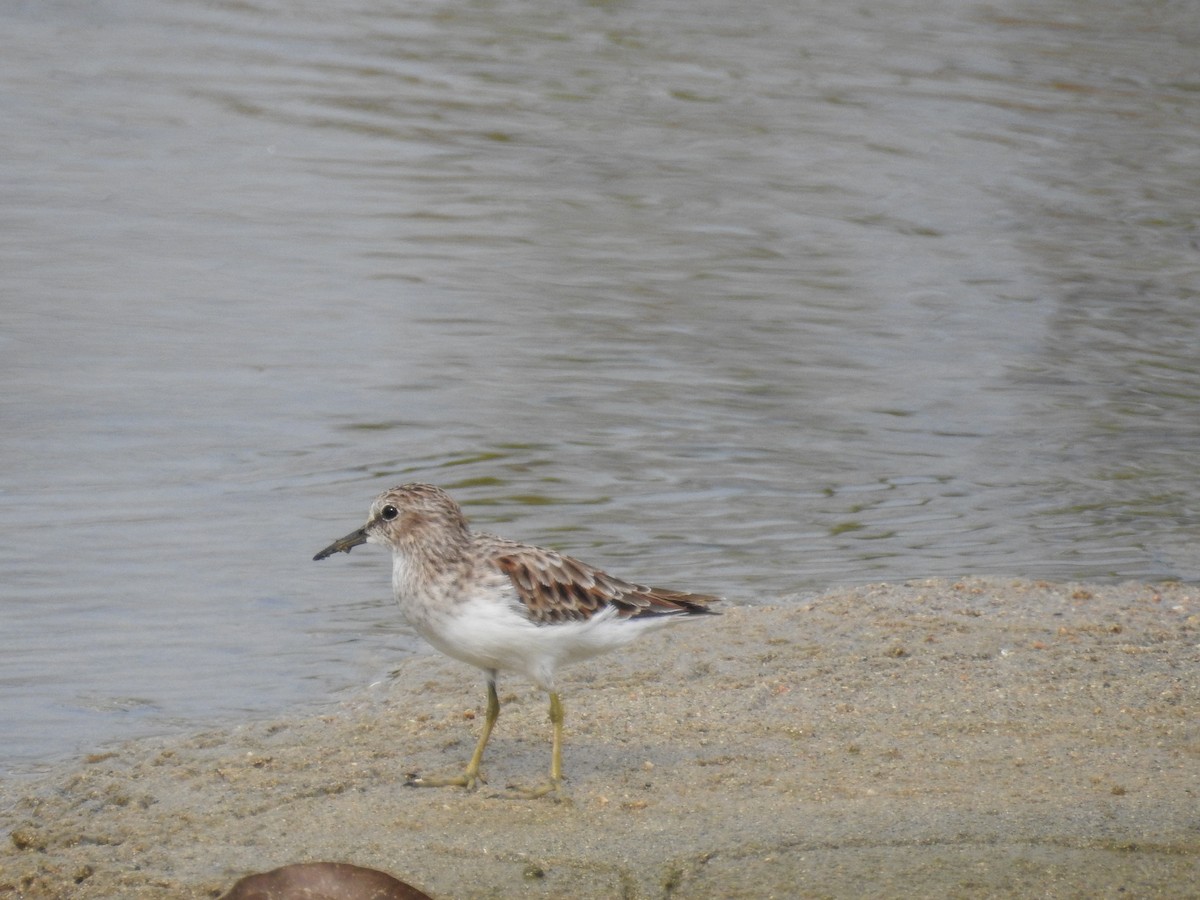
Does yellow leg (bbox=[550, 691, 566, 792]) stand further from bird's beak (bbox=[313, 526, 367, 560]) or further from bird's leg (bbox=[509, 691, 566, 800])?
bird's beak (bbox=[313, 526, 367, 560])

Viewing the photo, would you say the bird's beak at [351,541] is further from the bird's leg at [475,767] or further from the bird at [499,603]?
the bird's leg at [475,767]

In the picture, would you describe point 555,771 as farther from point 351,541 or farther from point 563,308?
point 563,308

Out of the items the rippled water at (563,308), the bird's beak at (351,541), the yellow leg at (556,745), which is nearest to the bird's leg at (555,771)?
the yellow leg at (556,745)

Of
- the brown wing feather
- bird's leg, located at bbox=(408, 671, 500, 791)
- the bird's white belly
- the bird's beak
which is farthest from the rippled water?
the brown wing feather

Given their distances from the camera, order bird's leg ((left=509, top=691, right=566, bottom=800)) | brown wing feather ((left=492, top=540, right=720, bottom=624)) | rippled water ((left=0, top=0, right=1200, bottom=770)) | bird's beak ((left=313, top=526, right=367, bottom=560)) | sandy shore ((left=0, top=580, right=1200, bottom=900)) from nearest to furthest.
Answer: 1. sandy shore ((left=0, top=580, right=1200, bottom=900))
2. bird's leg ((left=509, top=691, right=566, bottom=800))
3. brown wing feather ((left=492, top=540, right=720, bottom=624))
4. bird's beak ((left=313, top=526, right=367, bottom=560))
5. rippled water ((left=0, top=0, right=1200, bottom=770))

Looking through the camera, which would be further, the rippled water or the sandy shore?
the rippled water

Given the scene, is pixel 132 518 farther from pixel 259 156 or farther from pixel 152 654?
pixel 259 156

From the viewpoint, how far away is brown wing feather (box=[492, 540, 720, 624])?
5766 millimetres

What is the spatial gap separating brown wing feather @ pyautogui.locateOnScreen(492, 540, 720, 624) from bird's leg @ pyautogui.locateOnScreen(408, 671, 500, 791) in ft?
1.12

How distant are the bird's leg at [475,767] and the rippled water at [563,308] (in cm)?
109

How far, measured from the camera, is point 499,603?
18.7ft

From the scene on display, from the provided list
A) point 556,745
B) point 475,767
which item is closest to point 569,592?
point 556,745

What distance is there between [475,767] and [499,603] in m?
0.54

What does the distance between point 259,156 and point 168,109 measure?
1493 mm
